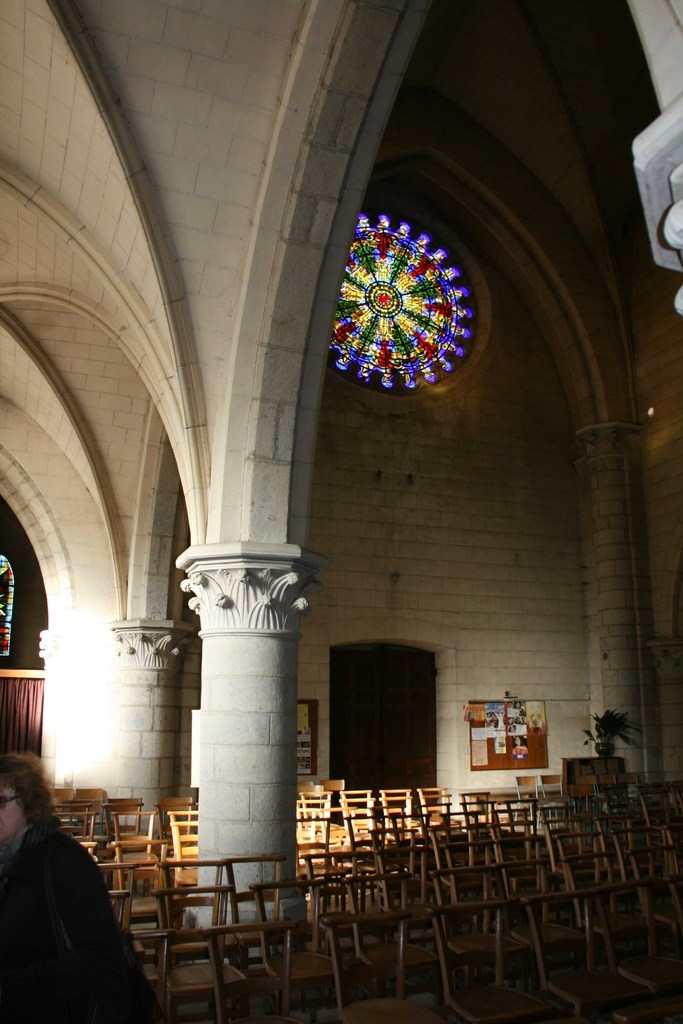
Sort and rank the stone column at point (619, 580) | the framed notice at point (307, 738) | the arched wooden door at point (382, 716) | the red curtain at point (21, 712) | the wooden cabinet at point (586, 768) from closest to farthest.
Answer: the wooden cabinet at point (586, 768) < the framed notice at point (307, 738) < the stone column at point (619, 580) < the arched wooden door at point (382, 716) < the red curtain at point (21, 712)

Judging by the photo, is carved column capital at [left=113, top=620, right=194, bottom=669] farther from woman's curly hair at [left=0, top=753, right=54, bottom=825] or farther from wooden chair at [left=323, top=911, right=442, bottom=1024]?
woman's curly hair at [left=0, top=753, right=54, bottom=825]

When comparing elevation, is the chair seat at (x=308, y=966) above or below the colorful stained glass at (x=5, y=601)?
below

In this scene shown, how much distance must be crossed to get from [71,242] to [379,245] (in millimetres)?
7322

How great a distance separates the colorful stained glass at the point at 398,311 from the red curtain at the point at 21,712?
6.98m

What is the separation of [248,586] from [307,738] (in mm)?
6378

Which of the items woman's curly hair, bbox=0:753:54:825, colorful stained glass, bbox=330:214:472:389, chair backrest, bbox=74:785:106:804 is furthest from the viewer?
colorful stained glass, bbox=330:214:472:389

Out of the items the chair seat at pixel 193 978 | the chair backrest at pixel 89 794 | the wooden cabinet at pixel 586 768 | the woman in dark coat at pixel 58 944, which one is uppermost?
the woman in dark coat at pixel 58 944

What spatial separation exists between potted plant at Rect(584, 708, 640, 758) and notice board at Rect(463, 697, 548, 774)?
949 millimetres

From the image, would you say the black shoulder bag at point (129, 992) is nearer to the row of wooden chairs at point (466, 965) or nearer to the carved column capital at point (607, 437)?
the row of wooden chairs at point (466, 965)

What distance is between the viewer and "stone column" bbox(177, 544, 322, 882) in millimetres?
5723

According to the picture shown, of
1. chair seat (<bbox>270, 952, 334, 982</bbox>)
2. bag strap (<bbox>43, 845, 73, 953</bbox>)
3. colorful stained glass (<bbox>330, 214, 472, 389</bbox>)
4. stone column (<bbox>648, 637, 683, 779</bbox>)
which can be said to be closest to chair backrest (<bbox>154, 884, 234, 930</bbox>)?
chair seat (<bbox>270, 952, 334, 982</bbox>)

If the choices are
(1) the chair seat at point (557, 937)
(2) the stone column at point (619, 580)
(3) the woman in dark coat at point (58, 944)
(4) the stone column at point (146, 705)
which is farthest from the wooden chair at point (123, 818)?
(2) the stone column at point (619, 580)

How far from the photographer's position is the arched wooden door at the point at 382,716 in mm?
12633

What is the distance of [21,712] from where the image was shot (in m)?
13.8
